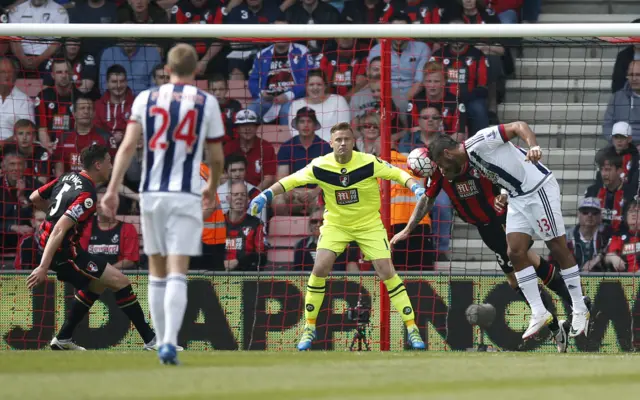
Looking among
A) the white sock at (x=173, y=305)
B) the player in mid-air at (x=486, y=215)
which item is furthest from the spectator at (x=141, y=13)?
the white sock at (x=173, y=305)

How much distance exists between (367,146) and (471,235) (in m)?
1.76

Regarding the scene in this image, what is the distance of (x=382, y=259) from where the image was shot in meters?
10.6

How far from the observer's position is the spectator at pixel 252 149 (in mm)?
12750

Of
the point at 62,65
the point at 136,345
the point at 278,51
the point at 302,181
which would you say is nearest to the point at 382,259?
the point at 302,181

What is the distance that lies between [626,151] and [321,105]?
3.40 m

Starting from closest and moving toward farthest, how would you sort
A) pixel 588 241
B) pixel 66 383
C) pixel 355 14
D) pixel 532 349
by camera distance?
pixel 66 383 < pixel 532 349 < pixel 588 241 < pixel 355 14

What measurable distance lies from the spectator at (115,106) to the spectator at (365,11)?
117 inches

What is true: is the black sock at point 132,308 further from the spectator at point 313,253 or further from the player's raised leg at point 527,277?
the player's raised leg at point 527,277

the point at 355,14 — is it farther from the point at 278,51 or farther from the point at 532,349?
the point at 532,349

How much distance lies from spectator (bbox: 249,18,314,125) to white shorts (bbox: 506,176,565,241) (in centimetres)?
358

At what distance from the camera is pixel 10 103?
1287 cm

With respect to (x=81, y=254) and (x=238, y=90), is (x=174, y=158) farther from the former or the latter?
(x=238, y=90)

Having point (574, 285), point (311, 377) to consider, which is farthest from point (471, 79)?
point (311, 377)

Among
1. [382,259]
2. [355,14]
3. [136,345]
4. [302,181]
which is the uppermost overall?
[355,14]
